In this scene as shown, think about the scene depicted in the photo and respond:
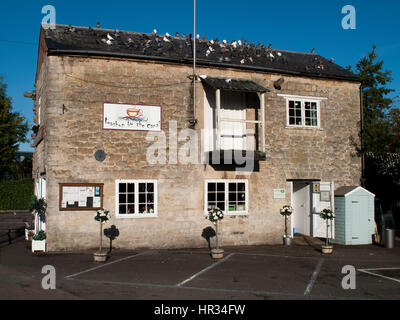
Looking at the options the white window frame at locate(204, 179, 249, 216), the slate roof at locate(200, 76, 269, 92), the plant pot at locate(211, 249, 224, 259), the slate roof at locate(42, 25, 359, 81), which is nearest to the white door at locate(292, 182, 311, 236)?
the white window frame at locate(204, 179, 249, 216)

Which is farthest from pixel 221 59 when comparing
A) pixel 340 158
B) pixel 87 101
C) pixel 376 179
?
pixel 376 179

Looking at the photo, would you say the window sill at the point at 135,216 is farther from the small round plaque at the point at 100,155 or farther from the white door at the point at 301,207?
the white door at the point at 301,207

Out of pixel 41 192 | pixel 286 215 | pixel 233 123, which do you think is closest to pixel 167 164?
pixel 233 123

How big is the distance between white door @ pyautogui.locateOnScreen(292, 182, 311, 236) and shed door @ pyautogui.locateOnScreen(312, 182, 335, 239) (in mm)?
348

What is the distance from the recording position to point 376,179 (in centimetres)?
1927

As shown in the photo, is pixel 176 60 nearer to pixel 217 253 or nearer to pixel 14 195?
pixel 217 253

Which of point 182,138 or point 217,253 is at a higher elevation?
point 182,138

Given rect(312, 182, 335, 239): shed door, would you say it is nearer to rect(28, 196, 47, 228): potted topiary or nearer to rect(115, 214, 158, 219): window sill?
rect(115, 214, 158, 219): window sill

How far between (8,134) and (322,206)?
3264 centimetres

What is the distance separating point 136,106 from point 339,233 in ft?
28.8

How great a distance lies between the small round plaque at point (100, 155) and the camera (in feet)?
43.0

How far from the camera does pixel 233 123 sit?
48.4 feet
